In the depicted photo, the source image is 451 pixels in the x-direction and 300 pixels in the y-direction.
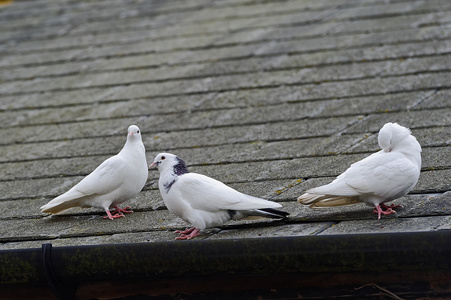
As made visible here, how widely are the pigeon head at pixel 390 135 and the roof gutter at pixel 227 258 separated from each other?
2.14 ft

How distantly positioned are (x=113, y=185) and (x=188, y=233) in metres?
0.74

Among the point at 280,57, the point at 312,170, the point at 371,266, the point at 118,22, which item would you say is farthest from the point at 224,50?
the point at 371,266

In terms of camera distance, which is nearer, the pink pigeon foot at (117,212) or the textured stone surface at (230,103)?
the textured stone surface at (230,103)

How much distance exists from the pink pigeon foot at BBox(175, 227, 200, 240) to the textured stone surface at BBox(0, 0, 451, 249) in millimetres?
93

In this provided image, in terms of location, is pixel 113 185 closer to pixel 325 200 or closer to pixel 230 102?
pixel 325 200

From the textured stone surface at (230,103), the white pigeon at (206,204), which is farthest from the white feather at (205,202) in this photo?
the textured stone surface at (230,103)

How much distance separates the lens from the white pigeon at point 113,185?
379 centimetres

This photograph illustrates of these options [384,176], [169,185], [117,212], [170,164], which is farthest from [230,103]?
[384,176]

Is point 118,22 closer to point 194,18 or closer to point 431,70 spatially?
point 194,18

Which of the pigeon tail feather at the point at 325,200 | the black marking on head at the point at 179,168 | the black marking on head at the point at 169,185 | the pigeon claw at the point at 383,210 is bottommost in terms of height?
the pigeon claw at the point at 383,210

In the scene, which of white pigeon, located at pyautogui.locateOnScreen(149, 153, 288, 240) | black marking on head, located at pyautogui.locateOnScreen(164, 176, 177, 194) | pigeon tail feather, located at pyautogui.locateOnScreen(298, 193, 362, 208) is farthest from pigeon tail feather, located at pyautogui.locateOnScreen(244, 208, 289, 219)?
black marking on head, located at pyautogui.locateOnScreen(164, 176, 177, 194)

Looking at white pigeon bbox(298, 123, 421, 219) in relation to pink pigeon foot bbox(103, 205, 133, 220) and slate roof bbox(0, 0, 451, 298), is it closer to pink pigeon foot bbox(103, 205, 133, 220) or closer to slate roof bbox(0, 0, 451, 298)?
slate roof bbox(0, 0, 451, 298)

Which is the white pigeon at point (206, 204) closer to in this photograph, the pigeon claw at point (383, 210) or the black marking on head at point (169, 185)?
the black marking on head at point (169, 185)

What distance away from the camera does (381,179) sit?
123 inches
